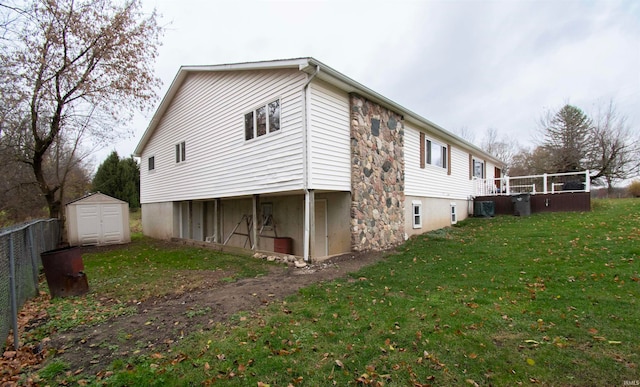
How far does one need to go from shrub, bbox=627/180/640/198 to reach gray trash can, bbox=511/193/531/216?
16.0m

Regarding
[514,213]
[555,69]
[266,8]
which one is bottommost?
[514,213]

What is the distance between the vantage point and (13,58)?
34.3 feet

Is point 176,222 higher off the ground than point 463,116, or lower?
lower

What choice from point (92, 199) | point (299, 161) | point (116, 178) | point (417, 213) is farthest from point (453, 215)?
point (116, 178)

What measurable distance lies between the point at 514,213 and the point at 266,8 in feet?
47.3

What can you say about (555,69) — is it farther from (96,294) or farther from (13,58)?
(13,58)

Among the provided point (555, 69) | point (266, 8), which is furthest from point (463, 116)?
point (266, 8)

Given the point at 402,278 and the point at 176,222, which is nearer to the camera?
the point at 402,278

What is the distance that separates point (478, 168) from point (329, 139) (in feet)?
44.3

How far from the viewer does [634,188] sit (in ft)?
75.2

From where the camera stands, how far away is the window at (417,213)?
11.8 meters

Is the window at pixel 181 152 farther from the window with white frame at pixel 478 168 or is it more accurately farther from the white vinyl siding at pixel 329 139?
the window with white frame at pixel 478 168

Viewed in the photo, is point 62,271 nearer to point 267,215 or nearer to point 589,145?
point 267,215

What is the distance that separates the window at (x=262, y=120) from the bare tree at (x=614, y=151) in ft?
89.4
